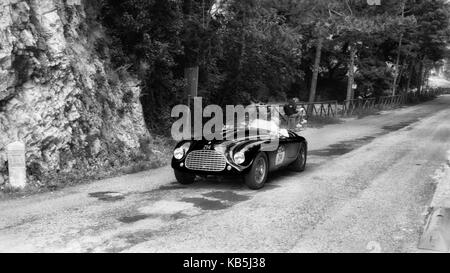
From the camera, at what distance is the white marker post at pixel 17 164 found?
28.3 feet

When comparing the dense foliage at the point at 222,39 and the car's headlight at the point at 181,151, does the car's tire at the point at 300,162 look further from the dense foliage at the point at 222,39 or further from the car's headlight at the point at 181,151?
the dense foliage at the point at 222,39

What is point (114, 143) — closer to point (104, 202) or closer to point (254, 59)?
point (104, 202)

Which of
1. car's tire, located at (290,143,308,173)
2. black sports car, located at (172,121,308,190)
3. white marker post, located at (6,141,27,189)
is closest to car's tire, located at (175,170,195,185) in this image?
black sports car, located at (172,121,308,190)

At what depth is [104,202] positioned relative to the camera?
7941mm

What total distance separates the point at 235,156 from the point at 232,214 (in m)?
1.79

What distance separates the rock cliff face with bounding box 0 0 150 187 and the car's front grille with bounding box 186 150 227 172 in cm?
277

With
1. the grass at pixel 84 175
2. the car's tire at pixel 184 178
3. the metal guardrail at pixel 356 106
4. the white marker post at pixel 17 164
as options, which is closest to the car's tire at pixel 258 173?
the car's tire at pixel 184 178

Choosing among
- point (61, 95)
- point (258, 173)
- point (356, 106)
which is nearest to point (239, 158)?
point (258, 173)

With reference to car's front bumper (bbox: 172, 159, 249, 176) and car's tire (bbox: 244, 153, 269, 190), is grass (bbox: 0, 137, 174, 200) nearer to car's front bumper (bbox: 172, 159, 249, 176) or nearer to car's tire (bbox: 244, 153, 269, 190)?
car's front bumper (bbox: 172, 159, 249, 176)

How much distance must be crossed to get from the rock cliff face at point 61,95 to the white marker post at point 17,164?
0.26 m

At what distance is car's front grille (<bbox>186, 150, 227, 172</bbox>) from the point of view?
8.78 metres

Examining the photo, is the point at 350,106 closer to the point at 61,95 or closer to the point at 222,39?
the point at 222,39

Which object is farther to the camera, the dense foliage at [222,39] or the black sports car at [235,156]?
the dense foliage at [222,39]
